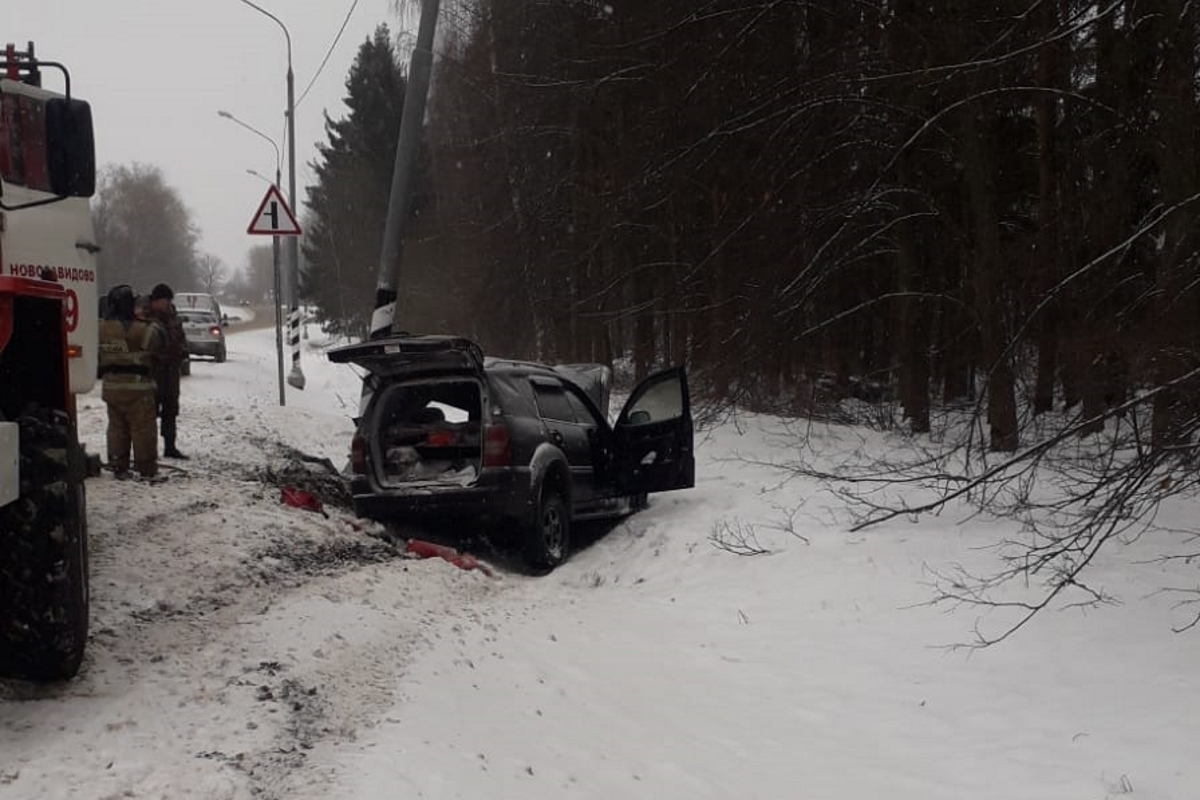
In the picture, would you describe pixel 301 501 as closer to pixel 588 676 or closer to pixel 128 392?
pixel 128 392

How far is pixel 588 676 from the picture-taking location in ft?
17.0

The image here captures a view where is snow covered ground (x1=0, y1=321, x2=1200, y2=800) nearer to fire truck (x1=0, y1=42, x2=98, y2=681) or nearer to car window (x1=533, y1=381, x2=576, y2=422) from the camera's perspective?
fire truck (x1=0, y1=42, x2=98, y2=681)

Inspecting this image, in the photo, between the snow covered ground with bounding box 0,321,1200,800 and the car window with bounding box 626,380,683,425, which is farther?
the car window with bounding box 626,380,683,425

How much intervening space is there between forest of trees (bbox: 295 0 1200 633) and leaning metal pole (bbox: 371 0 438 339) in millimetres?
1705

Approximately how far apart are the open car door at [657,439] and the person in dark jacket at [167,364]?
4.34m

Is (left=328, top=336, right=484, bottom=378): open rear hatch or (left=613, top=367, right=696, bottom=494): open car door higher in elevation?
(left=328, top=336, right=484, bottom=378): open rear hatch

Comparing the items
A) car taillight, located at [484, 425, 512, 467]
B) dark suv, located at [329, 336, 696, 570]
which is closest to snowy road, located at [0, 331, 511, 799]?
Result: dark suv, located at [329, 336, 696, 570]

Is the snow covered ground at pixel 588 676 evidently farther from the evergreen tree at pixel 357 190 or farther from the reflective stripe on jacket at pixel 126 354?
the evergreen tree at pixel 357 190

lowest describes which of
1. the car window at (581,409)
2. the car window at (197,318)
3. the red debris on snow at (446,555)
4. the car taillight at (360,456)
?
the red debris on snow at (446,555)

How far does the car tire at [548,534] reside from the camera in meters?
7.89

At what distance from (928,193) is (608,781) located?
10.5 metres

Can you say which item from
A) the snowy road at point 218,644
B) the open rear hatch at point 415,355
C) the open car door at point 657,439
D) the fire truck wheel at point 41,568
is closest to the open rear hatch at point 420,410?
the open rear hatch at point 415,355

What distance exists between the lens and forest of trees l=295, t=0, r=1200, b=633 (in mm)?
6891

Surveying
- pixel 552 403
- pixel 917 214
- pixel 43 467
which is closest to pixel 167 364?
pixel 552 403
